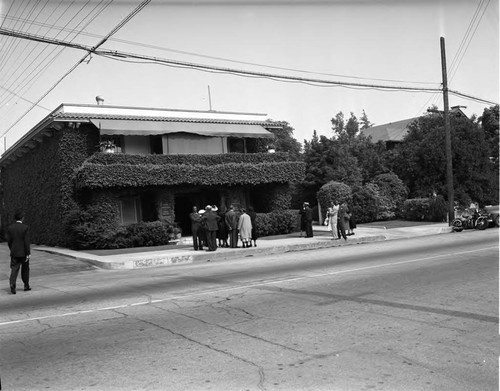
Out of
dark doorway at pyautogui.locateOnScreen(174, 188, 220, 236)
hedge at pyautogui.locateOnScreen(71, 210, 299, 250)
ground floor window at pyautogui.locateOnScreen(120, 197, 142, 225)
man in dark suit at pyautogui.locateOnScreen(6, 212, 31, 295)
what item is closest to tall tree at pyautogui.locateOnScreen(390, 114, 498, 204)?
dark doorway at pyautogui.locateOnScreen(174, 188, 220, 236)

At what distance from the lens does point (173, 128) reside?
2538 cm

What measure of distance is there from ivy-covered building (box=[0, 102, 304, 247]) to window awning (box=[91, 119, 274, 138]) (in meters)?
0.05

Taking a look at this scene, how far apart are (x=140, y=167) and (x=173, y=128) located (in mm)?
3116

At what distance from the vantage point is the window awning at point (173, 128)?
23.7m

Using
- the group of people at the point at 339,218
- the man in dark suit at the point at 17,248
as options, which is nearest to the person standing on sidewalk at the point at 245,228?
the group of people at the point at 339,218

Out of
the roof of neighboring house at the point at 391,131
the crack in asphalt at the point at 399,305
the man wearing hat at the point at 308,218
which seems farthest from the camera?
the roof of neighboring house at the point at 391,131

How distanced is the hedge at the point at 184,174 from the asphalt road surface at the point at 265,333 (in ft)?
38.6

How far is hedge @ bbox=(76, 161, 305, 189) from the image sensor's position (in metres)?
22.5

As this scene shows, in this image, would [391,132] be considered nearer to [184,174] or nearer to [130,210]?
[184,174]

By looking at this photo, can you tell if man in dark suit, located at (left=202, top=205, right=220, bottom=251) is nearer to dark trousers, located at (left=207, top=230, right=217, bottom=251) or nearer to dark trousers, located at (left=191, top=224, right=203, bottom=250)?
dark trousers, located at (left=207, top=230, right=217, bottom=251)

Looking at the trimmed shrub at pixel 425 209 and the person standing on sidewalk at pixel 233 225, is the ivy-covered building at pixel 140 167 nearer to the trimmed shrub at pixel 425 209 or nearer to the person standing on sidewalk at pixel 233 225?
the person standing on sidewalk at pixel 233 225

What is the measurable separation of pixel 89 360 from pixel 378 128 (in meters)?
61.7

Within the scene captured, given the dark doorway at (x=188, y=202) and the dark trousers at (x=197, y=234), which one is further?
the dark doorway at (x=188, y=202)

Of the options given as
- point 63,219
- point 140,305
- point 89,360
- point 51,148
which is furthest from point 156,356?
point 51,148
